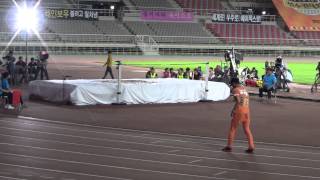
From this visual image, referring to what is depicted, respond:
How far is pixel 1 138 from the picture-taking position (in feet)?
42.8

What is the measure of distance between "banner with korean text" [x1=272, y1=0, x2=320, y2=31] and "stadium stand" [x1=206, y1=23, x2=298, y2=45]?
165cm

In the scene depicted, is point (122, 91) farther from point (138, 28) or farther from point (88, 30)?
point (138, 28)

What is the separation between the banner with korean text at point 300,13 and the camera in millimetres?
66812

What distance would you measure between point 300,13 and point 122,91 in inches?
2021

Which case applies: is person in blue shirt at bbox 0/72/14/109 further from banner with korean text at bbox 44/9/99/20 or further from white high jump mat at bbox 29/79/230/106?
banner with korean text at bbox 44/9/99/20

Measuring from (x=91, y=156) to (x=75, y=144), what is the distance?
4.18 feet

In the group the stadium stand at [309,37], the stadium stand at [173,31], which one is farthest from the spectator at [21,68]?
the stadium stand at [309,37]

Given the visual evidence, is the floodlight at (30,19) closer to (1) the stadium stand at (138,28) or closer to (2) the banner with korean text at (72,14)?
(2) the banner with korean text at (72,14)

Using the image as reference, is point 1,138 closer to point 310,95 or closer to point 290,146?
point 290,146

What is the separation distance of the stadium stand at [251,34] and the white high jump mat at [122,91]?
133ft

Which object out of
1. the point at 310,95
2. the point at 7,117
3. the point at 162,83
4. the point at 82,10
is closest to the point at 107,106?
the point at 162,83

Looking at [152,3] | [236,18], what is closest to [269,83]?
[152,3]

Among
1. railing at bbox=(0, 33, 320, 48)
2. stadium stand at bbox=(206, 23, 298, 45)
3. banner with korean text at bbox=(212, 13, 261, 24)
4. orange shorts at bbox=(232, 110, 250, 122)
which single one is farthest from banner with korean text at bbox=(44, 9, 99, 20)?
orange shorts at bbox=(232, 110, 250, 122)

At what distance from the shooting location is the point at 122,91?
20.2 metres
